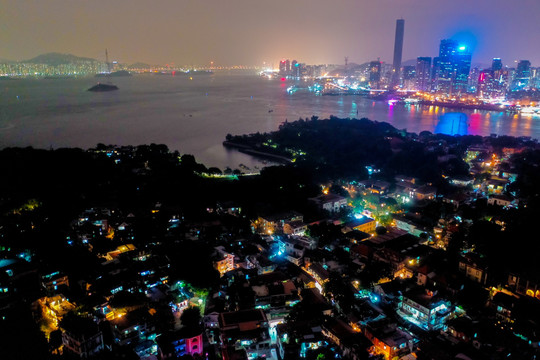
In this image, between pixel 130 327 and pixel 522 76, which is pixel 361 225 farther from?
pixel 522 76

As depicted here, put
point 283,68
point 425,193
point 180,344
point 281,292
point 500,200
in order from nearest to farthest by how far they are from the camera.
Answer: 1. point 180,344
2. point 281,292
3. point 500,200
4. point 425,193
5. point 283,68

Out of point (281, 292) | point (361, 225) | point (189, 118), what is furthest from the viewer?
point (189, 118)

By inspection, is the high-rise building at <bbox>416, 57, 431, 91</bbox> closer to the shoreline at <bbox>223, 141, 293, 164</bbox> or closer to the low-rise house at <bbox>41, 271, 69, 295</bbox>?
the shoreline at <bbox>223, 141, 293, 164</bbox>

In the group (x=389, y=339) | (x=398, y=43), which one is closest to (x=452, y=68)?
(x=398, y=43)

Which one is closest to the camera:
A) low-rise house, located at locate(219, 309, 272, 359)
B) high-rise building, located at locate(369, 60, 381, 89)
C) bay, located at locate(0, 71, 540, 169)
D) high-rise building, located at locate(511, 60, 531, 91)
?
low-rise house, located at locate(219, 309, 272, 359)

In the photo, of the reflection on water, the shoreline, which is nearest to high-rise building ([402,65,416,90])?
the reflection on water

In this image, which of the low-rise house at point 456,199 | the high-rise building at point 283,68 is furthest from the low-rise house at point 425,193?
the high-rise building at point 283,68

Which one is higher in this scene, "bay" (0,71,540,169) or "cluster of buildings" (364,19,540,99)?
"cluster of buildings" (364,19,540,99)
